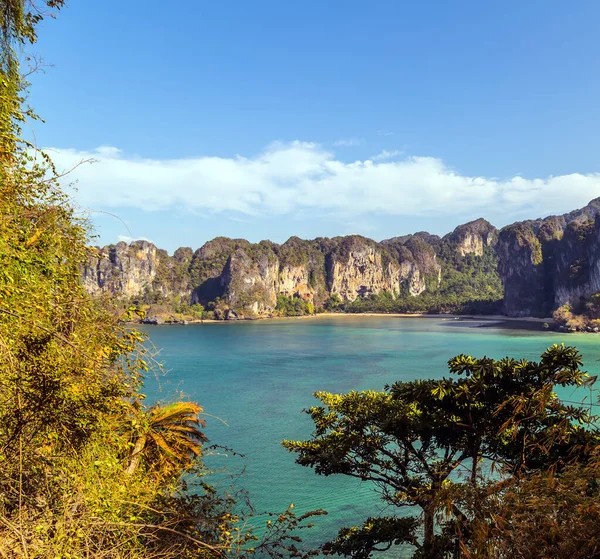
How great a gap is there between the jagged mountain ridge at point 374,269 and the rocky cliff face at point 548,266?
0.65 ft

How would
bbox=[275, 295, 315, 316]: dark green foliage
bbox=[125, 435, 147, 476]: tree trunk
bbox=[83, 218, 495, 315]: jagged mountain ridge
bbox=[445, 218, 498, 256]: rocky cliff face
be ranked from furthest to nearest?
1. bbox=[445, 218, 498, 256]: rocky cliff face
2. bbox=[275, 295, 315, 316]: dark green foliage
3. bbox=[83, 218, 495, 315]: jagged mountain ridge
4. bbox=[125, 435, 147, 476]: tree trunk

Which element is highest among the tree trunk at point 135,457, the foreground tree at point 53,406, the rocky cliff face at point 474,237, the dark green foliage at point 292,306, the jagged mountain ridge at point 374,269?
the rocky cliff face at point 474,237

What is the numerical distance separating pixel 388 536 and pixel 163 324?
89.2 meters

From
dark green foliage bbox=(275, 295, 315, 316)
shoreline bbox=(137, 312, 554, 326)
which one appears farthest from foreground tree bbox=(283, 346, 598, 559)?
dark green foliage bbox=(275, 295, 315, 316)

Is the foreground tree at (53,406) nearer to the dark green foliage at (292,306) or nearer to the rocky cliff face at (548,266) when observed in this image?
the rocky cliff face at (548,266)

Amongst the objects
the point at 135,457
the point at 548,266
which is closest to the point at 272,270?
the point at 548,266

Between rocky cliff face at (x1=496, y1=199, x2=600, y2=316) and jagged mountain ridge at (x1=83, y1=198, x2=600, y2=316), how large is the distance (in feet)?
0.65

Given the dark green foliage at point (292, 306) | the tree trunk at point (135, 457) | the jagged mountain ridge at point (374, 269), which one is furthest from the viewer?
the dark green foliage at point (292, 306)

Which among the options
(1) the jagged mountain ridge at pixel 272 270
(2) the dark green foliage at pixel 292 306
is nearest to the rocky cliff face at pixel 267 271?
(1) the jagged mountain ridge at pixel 272 270

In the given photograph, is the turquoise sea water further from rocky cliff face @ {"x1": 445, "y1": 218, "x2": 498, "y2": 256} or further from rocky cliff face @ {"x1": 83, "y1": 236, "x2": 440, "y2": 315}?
rocky cliff face @ {"x1": 445, "y1": 218, "x2": 498, "y2": 256}

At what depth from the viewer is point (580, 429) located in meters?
5.19

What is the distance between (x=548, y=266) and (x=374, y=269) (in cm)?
5934

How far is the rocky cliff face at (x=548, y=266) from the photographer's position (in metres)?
76.2

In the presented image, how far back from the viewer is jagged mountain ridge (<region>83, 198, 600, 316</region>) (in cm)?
8750
